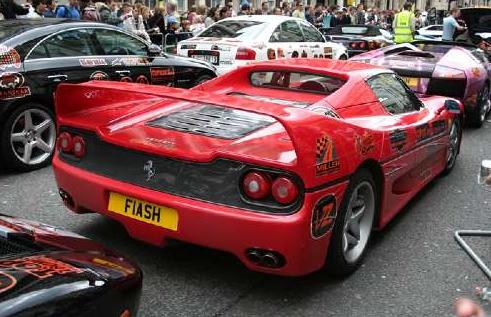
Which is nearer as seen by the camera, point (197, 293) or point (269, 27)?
point (197, 293)

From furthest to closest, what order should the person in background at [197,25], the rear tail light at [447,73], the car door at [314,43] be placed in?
1. the person in background at [197,25]
2. the car door at [314,43]
3. the rear tail light at [447,73]

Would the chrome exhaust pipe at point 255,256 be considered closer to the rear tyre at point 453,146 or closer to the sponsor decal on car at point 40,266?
the sponsor decal on car at point 40,266

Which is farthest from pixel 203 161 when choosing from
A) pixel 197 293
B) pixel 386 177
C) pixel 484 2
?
pixel 484 2

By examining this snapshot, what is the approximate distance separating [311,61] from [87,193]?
2215 millimetres

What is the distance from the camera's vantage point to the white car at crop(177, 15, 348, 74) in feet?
31.6

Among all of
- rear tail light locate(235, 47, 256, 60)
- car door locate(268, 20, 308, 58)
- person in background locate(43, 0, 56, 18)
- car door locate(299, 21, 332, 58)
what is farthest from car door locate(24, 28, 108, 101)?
person in background locate(43, 0, 56, 18)

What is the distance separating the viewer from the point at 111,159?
346 cm

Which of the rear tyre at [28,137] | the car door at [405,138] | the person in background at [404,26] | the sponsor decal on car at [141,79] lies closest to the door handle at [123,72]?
the sponsor decal on car at [141,79]

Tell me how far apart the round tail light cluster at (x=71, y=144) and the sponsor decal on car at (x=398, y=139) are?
6.57ft

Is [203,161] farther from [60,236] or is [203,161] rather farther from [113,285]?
[113,285]

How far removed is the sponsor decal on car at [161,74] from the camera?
23.4ft

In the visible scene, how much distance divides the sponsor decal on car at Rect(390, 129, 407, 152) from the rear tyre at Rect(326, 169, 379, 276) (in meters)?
0.37

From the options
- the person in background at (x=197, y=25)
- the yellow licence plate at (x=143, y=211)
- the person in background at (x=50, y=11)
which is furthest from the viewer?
the person in background at (x=197, y=25)

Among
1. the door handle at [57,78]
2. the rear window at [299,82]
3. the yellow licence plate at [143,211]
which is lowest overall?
the yellow licence plate at [143,211]
